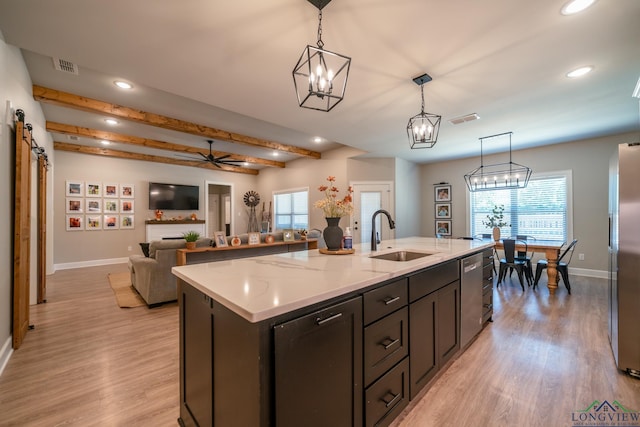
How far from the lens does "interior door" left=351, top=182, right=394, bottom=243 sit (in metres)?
6.38

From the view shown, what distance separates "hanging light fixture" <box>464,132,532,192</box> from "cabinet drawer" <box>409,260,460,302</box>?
345 centimetres

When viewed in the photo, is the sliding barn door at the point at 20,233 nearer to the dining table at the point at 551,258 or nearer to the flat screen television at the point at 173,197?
the flat screen television at the point at 173,197

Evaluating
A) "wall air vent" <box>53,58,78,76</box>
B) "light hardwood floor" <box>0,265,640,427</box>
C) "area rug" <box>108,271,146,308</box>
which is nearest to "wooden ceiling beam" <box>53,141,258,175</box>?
"area rug" <box>108,271,146,308</box>

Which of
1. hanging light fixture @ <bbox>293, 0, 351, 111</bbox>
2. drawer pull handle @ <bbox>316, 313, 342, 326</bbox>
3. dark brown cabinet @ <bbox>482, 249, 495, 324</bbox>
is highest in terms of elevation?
hanging light fixture @ <bbox>293, 0, 351, 111</bbox>

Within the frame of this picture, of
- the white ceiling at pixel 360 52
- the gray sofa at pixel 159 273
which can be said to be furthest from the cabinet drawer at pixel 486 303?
the gray sofa at pixel 159 273

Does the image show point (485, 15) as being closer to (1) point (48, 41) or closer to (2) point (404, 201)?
(1) point (48, 41)

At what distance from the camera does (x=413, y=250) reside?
2529mm

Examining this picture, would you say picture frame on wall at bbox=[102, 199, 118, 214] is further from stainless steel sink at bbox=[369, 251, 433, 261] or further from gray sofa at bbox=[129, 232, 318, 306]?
stainless steel sink at bbox=[369, 251, 433, 261]

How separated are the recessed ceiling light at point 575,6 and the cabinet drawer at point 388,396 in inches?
99.7

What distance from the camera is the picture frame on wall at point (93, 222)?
6.51 m

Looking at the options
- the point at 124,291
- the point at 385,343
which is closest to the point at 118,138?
the point at 124,291

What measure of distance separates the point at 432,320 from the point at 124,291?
4655 millimetres

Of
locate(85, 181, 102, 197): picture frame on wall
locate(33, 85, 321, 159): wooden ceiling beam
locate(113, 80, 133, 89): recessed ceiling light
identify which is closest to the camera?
locate(113, 80, 133, 89): recessed ceiling light

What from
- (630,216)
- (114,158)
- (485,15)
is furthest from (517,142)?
(114,158)
